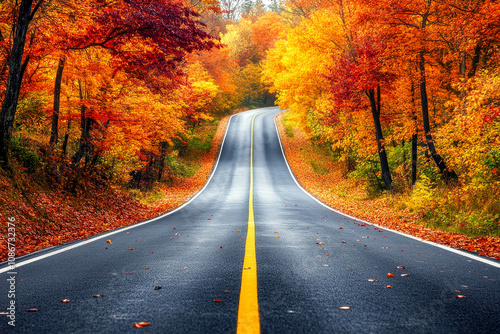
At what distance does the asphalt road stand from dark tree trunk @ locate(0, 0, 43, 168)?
12.5ft

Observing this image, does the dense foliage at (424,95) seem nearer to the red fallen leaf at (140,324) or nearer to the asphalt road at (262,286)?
the asphalt road at (262,286)

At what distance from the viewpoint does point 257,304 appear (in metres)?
2.89

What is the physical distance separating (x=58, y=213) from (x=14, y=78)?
3.47m

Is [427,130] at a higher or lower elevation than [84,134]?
lower

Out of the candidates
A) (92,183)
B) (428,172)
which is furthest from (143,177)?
(428,172)

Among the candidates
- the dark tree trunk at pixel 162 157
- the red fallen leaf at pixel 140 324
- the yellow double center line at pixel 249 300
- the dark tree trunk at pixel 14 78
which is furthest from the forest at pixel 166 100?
the red fallen leaf at pixel 140 324

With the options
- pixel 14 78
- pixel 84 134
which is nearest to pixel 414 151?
pixel 84 134

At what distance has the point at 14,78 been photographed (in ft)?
26.3

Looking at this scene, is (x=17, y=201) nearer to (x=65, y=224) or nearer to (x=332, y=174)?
(x=65, y=224)

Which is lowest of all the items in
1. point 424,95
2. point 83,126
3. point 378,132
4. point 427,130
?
point 427,130

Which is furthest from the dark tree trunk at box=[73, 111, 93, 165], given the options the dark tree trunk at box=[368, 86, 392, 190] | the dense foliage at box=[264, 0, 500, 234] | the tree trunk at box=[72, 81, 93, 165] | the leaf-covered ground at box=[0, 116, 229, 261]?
the dark tree trunk at box=[368, 86, 392, 190]

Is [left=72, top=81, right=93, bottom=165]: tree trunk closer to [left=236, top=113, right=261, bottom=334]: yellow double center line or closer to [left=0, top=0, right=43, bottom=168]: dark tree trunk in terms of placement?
[left=0, top=0, right=43, bottom=168]: dark tree trunk

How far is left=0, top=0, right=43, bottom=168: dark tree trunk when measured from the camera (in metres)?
A: 7.91

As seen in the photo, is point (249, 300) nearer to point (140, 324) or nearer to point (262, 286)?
point (262, 286)
